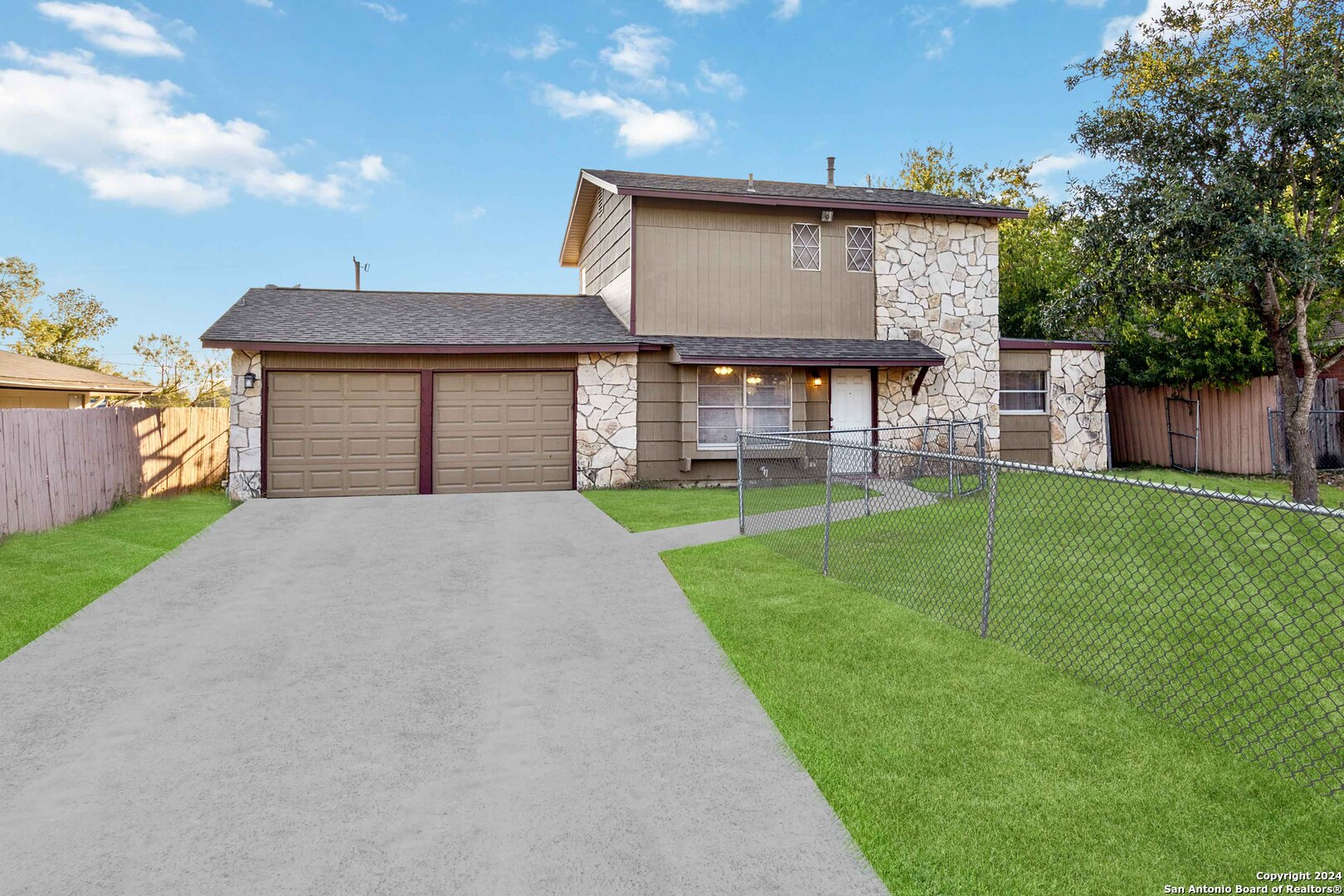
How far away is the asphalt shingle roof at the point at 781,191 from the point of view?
14.5m

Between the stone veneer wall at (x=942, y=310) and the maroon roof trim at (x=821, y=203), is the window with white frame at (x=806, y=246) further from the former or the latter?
the stone veneer wall at (x=942, y=310)

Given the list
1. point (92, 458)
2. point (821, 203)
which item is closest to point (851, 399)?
point (821, 203)

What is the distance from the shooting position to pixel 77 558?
312 inches

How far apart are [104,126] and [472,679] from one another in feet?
99.2

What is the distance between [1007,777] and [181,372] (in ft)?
116

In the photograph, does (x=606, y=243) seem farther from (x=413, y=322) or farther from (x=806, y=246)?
(x=413, y=322)

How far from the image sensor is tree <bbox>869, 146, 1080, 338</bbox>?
16188 mm

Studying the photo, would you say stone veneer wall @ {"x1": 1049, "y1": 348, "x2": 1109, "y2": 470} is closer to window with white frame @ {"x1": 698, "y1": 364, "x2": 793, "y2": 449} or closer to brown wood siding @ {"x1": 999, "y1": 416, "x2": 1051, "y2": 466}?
brown wood siding @ {"x1": 999, "y1": 416, "x2": 1051, "y2": 466}

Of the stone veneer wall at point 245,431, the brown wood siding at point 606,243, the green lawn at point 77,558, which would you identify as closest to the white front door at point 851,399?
the brown wood siding at point 606,243

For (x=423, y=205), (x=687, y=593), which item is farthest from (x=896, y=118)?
(x=687, y=593)

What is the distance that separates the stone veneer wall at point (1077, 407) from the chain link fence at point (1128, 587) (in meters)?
5.56

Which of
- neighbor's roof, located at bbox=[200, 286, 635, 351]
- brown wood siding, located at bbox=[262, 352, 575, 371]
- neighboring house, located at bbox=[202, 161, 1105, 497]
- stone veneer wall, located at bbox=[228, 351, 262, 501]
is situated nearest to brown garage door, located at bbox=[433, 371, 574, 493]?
neighboring house, located at bbox=[202, 161, 1105, 497]

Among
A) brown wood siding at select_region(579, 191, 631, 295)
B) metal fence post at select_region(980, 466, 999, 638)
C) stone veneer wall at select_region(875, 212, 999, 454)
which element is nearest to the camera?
metal fence post at select_region(980, 466, 999, 638)

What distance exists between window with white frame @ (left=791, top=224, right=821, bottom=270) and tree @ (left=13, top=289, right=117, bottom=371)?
91.4 ft
